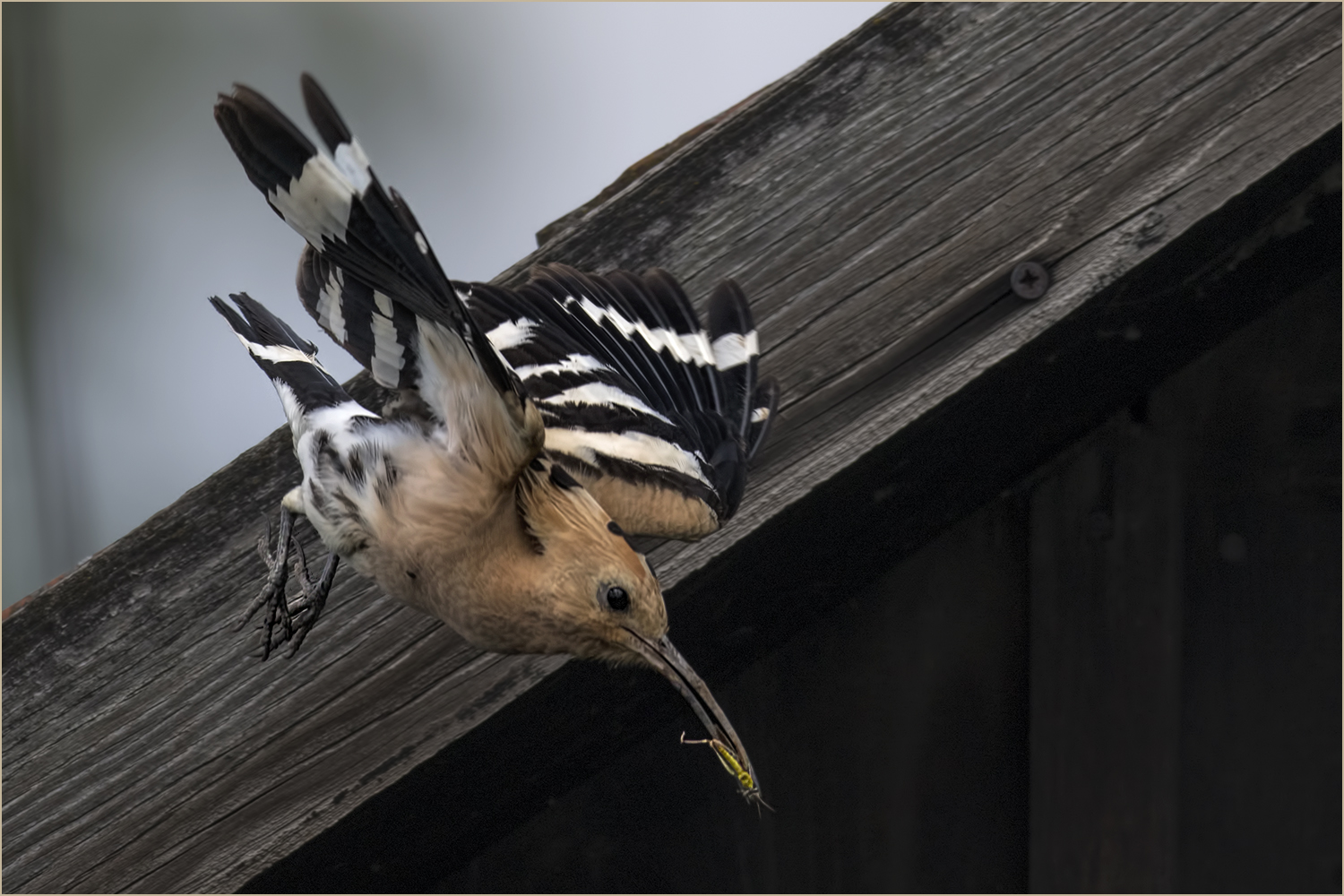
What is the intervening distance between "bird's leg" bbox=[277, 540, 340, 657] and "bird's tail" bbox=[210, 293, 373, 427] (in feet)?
0.34

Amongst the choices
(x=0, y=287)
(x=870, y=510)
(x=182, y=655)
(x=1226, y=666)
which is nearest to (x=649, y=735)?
(x=870, y=510)

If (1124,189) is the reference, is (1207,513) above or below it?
below

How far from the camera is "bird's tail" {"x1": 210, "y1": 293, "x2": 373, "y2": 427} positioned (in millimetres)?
879

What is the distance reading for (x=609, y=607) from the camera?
750mm

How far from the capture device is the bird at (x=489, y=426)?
63 centimetres

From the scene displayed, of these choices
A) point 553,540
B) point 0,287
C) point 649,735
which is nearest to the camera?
point 553,540

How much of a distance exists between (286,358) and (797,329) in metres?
0.39

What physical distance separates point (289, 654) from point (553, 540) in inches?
11.1

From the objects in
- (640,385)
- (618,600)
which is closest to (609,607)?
(618,600)

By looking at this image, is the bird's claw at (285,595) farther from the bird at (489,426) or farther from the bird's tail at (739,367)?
the bird's tail at (739,367)

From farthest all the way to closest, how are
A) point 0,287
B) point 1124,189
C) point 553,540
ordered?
1. point 0,287
2. point 1124,189
3. point 553,540

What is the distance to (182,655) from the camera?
0.95 m

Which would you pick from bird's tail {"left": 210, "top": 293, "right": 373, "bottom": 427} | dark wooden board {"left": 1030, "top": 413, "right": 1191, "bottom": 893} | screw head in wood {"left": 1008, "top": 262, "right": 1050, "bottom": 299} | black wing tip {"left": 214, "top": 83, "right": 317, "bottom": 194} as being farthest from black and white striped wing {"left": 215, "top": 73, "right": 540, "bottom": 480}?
dark wooden board {"left": 1030, "top": 413, "right": 1191, "bottom": 893}

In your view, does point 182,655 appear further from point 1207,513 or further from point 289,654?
point 1207,513
